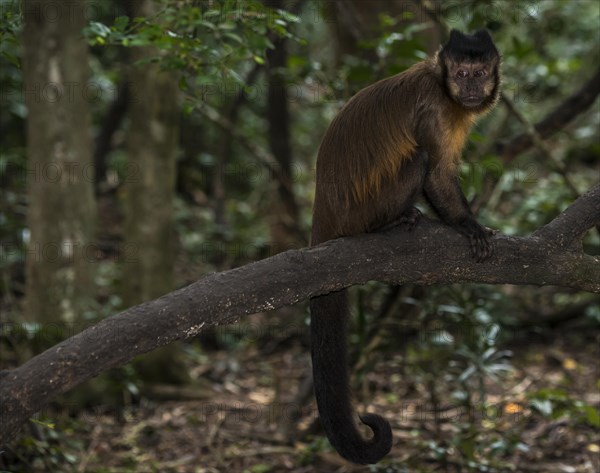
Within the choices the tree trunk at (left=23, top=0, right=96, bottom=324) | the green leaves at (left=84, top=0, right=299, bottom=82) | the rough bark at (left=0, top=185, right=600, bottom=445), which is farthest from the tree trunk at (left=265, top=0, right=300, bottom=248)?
the rough bark at (left=0, top=185, right=600, bottom=445)

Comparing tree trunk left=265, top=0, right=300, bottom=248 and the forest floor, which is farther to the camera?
tree trunk left=265, top=0, right=300, bottom=248

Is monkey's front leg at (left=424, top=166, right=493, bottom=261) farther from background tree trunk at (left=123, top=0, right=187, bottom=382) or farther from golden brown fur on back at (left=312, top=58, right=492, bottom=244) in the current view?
background tree trunk at (left=123, top=0, right=187, bottom=382)

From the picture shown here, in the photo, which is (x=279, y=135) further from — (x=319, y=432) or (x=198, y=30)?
(x=198, y=30)

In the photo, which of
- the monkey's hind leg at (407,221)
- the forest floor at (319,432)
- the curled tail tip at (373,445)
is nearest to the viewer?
the curled tail tip at (373,445)

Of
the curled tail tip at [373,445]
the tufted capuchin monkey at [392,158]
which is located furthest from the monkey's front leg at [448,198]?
the curled tail tip at [373,445]

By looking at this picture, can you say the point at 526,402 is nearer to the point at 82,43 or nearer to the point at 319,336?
the point at 319,336

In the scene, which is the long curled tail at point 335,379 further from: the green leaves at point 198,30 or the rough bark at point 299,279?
the green leaves at point 198,30

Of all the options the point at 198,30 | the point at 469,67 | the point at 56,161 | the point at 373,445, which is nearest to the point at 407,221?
the point at 469,67

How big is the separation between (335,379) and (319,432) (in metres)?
2.07

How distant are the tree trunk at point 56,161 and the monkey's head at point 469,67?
2.95m

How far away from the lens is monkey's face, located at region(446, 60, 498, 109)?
400cm

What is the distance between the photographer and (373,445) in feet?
11.5

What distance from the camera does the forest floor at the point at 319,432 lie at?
509cm

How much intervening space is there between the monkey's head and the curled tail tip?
1.61m
